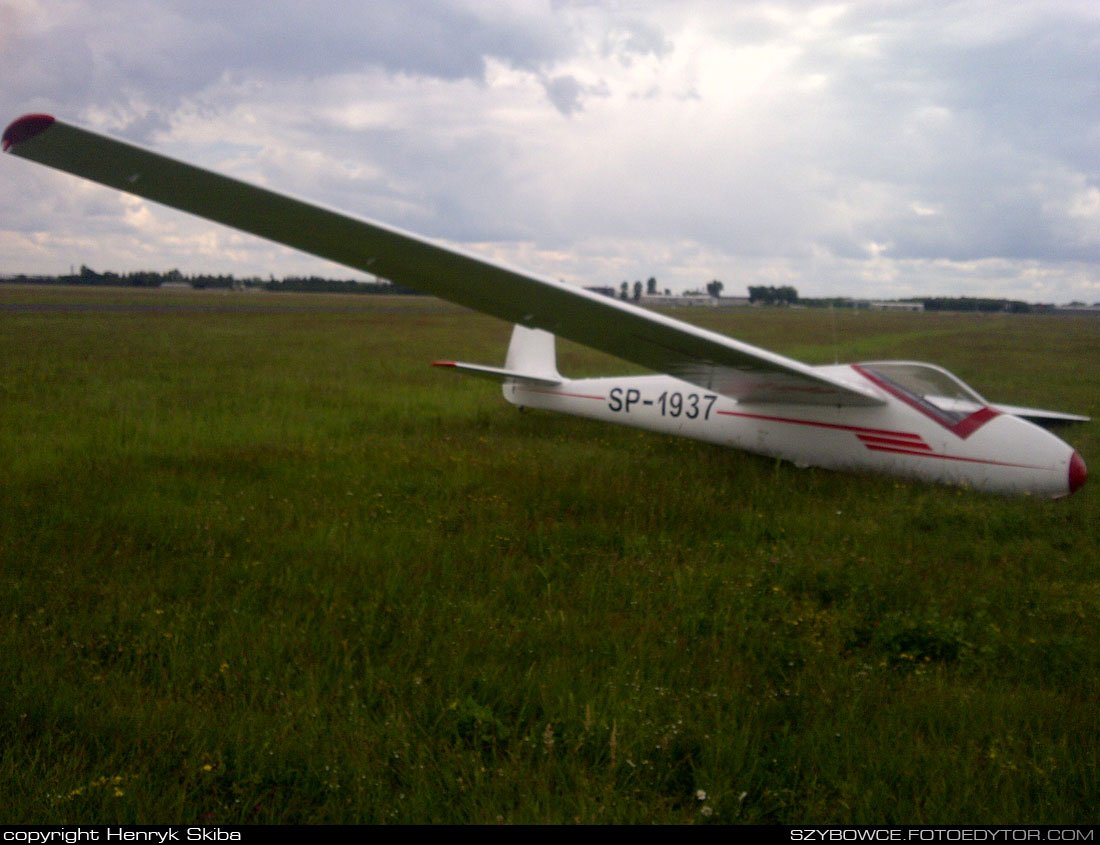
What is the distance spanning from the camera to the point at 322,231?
4.82m

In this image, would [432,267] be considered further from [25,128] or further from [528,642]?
[528,642]

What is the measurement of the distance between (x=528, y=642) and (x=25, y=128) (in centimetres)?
393

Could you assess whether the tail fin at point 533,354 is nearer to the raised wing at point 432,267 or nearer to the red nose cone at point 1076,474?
the raised wing at point 432,267

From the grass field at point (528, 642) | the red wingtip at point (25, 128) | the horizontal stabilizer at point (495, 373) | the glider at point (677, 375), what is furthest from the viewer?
the horizontal stabilizer at point (495, 373)

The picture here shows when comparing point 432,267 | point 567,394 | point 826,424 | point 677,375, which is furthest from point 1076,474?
point 432,267

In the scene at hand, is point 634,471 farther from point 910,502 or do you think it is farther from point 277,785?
point 277,785

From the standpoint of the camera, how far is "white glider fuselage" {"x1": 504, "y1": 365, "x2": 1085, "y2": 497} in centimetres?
693

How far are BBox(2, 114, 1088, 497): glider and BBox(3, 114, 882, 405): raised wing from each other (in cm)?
1

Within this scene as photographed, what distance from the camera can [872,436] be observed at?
7.56 m

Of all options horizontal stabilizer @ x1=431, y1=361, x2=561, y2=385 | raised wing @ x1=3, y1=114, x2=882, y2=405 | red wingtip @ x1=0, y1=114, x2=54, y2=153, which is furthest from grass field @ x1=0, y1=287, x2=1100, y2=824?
red wingtip @ x1=0, y1=114, x2=54, y2=153

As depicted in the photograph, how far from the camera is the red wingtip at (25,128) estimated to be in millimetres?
3730

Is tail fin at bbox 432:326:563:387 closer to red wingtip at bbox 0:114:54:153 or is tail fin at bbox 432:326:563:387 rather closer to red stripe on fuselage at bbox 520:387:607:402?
red stripe on fuselage at bbox 520:387:607:402

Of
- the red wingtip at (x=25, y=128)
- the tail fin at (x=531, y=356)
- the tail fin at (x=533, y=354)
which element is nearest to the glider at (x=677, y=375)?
the red wingtip at (x=25, y=128)

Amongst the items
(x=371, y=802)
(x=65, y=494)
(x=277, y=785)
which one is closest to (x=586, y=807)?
(x=371, y=802)
